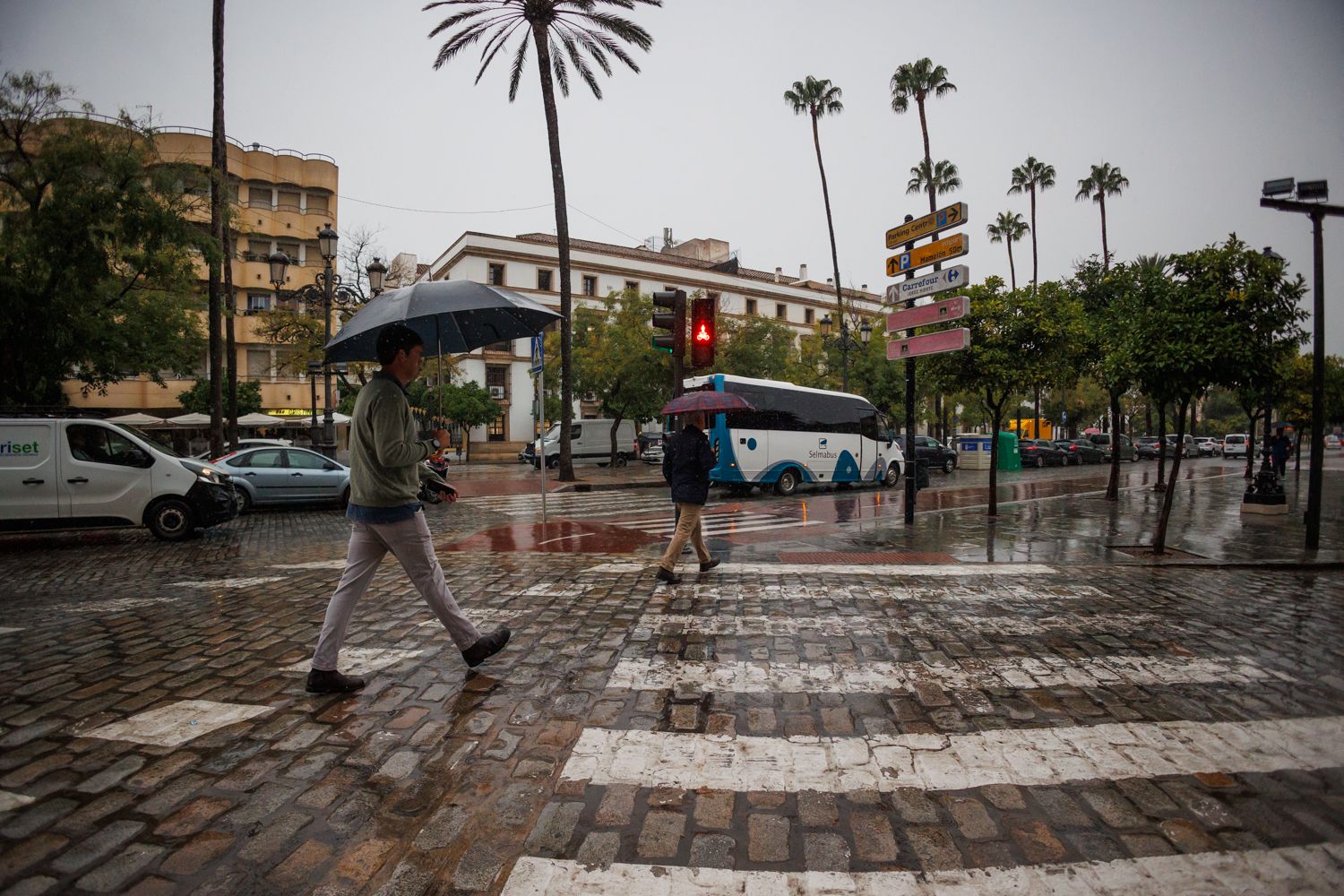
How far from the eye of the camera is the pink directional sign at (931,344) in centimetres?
1047

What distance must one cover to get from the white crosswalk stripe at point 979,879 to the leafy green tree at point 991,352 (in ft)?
36.0

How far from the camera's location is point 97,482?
32.3ft

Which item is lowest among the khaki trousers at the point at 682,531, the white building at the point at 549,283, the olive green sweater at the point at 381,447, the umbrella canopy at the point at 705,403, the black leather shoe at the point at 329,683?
the black leather shoe at the point at 329,683

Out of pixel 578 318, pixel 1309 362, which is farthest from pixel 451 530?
pixel 1309 362

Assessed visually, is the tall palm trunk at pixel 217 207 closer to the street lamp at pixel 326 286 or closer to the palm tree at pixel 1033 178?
the street lamp at pixel 326 286

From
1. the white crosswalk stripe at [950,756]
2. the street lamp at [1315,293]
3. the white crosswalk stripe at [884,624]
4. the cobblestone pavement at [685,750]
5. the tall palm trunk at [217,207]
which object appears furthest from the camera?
the tall palm trunk at [217,207]

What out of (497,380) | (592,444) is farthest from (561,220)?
(497,380)

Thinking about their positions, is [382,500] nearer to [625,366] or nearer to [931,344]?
[931,344]

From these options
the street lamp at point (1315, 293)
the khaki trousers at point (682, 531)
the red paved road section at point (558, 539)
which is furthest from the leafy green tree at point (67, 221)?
the street lamp at point (1315, 293)

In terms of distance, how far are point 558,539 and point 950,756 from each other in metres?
7.75

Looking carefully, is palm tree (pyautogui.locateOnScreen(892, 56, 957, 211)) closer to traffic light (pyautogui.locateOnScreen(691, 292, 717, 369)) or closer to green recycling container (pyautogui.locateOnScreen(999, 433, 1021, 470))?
green recycling container (pyautogui.locateOnScreen(999, 433, 1021, 470))

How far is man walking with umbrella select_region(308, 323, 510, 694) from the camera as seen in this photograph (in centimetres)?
388

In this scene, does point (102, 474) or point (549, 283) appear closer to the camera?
point (102, 474)

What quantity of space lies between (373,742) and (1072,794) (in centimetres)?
315
